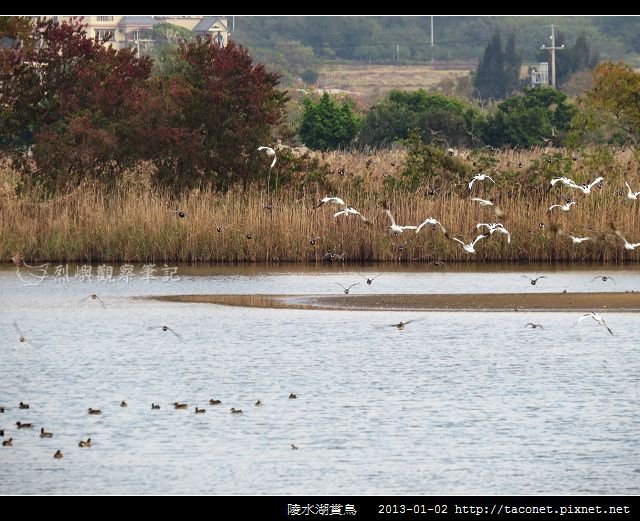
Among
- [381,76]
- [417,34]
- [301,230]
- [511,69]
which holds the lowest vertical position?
[301,230]

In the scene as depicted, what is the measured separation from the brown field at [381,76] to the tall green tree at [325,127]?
176 ft

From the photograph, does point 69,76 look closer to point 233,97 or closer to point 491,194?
point 233,97

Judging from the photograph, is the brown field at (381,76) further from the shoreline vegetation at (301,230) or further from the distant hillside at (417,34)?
the shoreline vegetation at (301,230)

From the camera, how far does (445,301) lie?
984 inches

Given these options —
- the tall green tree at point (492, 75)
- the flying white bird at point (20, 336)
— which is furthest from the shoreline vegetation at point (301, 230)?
the tall green tree at point (492, 75)

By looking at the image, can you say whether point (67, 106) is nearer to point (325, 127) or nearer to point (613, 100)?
point (613, 100)

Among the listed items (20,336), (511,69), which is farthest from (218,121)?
(511,69)

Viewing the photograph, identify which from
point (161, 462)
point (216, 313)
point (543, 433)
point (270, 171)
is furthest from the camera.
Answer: point (270, 171)

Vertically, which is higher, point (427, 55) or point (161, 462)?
point (427, 55)

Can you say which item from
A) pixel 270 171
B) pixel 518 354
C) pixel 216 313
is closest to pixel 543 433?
pixel 518 354

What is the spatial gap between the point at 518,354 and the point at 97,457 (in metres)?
7.39

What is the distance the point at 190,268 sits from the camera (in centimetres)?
2970

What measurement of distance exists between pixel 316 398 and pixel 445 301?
8572 mm

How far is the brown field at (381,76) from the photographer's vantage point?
118 m
